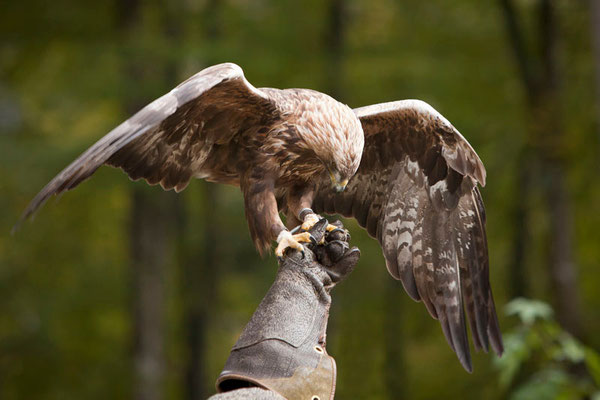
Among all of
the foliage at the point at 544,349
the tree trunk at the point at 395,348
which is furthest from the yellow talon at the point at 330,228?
the tree trunk at the point at 395,348

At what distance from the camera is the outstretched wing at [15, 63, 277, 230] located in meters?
3.21

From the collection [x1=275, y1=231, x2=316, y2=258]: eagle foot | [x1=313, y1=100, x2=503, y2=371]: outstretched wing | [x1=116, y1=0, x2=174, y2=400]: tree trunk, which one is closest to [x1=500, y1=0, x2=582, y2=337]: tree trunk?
[x1=313, y1=100, x2=503, y2=371]: outstretched wing

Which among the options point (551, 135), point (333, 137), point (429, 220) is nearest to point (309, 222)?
point (333, 137)

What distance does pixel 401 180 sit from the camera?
411 cm

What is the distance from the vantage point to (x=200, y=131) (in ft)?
11.9

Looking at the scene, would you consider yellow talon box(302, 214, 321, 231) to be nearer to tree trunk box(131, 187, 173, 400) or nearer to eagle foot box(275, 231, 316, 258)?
eagle foot box(275, 231, 316, 258)

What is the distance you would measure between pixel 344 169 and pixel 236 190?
30.8 ft

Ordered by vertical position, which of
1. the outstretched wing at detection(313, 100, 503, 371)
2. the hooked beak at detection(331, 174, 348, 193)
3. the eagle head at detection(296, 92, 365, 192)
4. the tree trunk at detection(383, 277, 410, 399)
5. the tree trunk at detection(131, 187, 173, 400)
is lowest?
the tree trunk at detection(383, 277, 410, 399)

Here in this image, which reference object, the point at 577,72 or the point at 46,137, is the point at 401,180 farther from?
the point at 46,137

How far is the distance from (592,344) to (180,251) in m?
6.30

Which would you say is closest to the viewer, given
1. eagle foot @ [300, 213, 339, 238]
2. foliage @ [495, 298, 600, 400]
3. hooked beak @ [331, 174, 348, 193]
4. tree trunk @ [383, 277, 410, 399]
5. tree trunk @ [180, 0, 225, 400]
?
eagle foot @ [300, 213, 339, 238]

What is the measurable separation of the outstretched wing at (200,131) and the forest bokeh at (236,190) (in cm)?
313

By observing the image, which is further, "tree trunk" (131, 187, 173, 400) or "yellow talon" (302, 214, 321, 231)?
"tree trunk" (131, 187, 173, 400)

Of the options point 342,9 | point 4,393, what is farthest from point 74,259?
point 342,9
